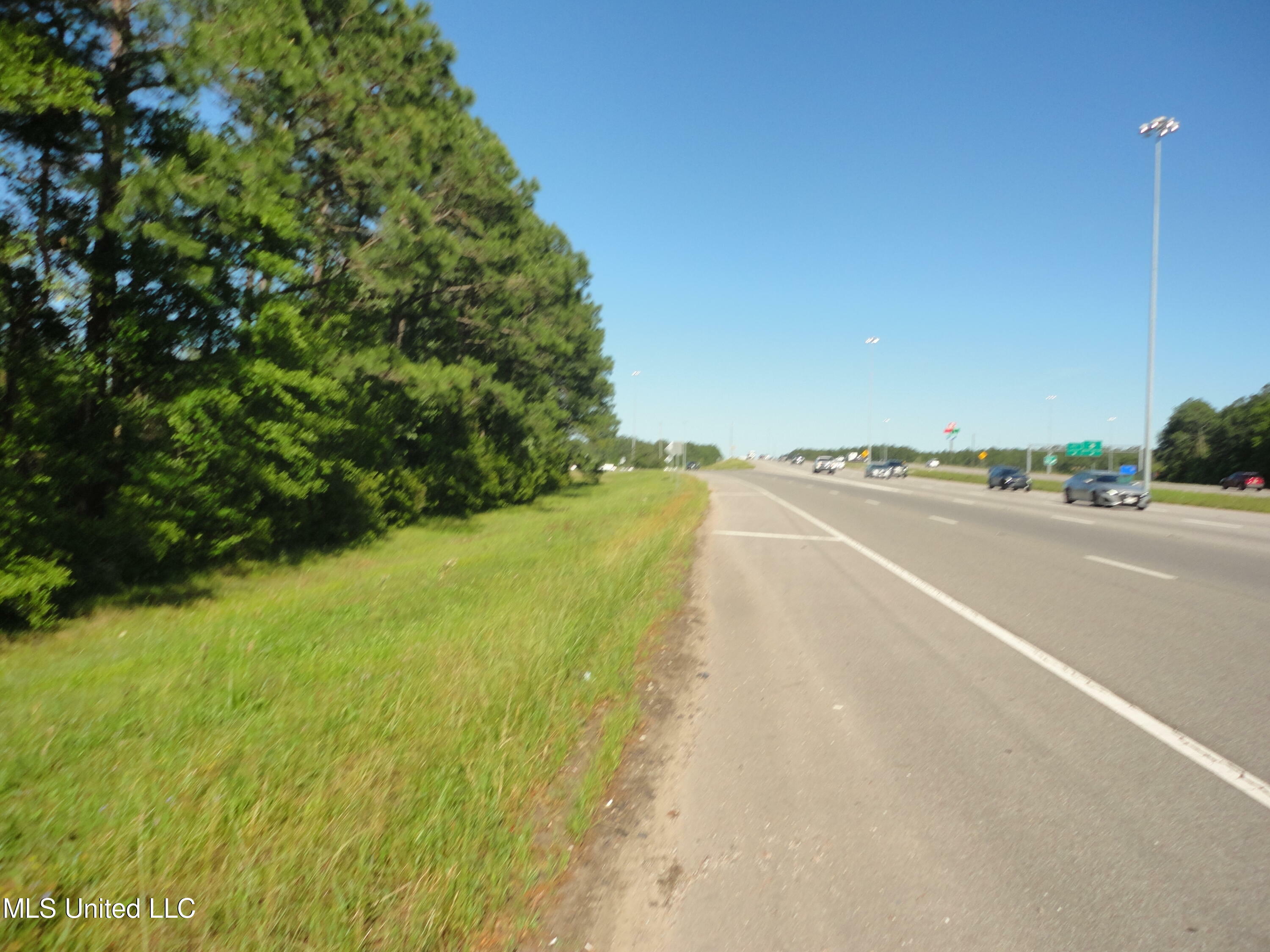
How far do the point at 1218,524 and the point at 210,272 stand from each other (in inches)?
1079

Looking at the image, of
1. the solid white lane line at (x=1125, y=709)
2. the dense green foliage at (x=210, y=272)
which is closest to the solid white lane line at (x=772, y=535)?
the solid white lane line at (x=1125, y=709)

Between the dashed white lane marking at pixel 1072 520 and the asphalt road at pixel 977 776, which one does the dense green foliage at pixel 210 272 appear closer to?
the asphalt road at pixel 977 776

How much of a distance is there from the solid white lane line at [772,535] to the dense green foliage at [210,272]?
10.3 metres

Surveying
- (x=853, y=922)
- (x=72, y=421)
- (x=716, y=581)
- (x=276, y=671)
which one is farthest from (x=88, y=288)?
(x=853, y=922)

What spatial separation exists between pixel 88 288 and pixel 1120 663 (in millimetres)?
17231

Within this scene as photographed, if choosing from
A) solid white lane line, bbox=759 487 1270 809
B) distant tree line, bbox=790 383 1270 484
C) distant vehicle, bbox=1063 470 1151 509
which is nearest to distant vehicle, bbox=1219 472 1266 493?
distant tree line, bbox=790 383 1270 484

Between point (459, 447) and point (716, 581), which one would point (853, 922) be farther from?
point (459, 447)

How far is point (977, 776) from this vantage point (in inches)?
186

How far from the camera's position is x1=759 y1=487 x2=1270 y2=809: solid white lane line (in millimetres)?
4477

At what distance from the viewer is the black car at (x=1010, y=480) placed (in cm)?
4891

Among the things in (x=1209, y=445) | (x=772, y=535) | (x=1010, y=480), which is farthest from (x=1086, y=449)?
(x=772, y=535)

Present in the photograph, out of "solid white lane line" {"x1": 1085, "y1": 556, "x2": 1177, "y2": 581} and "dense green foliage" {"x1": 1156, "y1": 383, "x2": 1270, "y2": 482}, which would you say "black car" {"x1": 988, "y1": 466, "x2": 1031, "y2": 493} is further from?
"solid white lane line" {"x1": 1085, "y1": 556, "x2": 1177, "y2": 581}

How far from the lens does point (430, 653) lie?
7.27 metres

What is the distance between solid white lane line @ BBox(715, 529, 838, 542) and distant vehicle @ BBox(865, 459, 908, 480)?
49.7 meters
